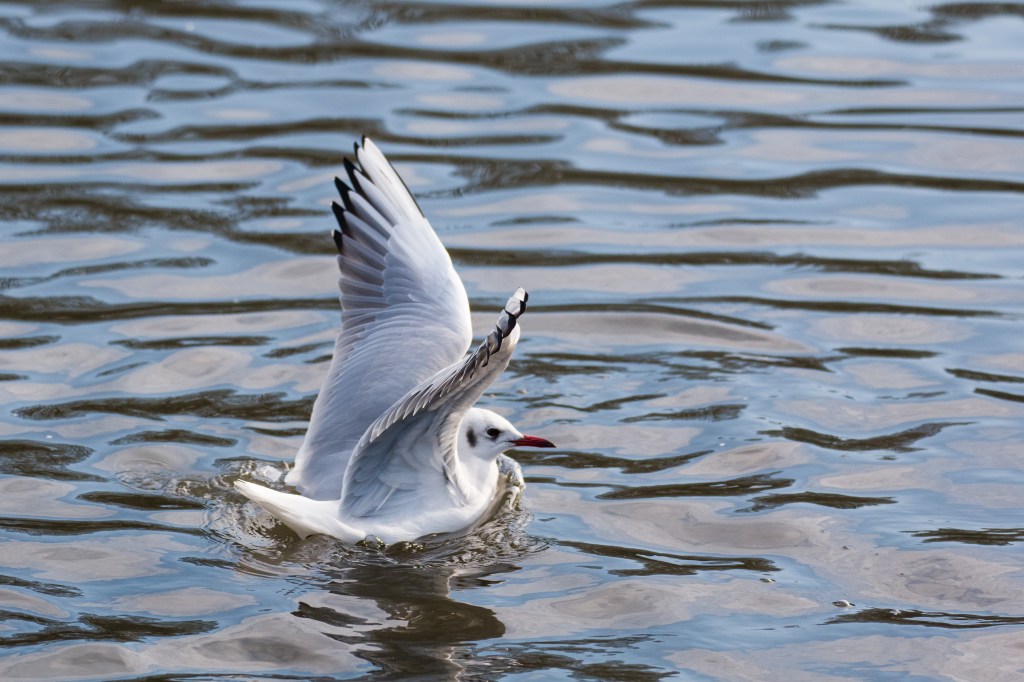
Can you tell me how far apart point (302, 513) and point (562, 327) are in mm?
2947

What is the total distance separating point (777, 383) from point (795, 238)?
2243 mm

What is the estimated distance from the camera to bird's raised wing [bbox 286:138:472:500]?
7184 mm

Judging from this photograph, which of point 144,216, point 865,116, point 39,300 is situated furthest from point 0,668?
point 865,116

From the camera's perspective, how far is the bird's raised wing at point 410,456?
6.27 m

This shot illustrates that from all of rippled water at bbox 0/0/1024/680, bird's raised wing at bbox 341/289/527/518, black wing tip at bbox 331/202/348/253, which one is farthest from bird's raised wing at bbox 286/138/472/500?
rippled water at bbox 0/0/1024/680

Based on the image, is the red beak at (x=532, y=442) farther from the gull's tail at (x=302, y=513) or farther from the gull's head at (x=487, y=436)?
the gull's tail at (x=302, y=513)

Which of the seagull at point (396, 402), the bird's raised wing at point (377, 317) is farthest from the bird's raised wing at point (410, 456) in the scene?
→ the bird's raised wing at point (377, 317)

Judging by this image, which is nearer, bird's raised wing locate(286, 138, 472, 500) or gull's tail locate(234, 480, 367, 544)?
gull's tail locate(234, 480, 367, 544)

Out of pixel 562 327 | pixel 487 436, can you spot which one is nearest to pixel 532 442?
pixel 487 436

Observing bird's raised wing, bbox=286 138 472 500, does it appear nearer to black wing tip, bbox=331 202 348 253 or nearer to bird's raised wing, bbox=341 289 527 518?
black wing tip, bbox=331 202 348 253

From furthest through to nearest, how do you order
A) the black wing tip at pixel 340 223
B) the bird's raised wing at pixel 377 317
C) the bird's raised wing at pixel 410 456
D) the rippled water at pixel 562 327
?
the black wing tip at pixel 340 223 → the bird's raised wing at pixel 377 317 → the bird's raised wing at pixel 410 456 → the rippled water at pixel 562 327

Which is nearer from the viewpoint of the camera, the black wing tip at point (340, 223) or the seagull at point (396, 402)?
the seagull at point (396, 402)

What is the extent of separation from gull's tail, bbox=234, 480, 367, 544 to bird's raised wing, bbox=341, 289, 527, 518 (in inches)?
6.2

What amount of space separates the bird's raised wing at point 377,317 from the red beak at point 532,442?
473mm
